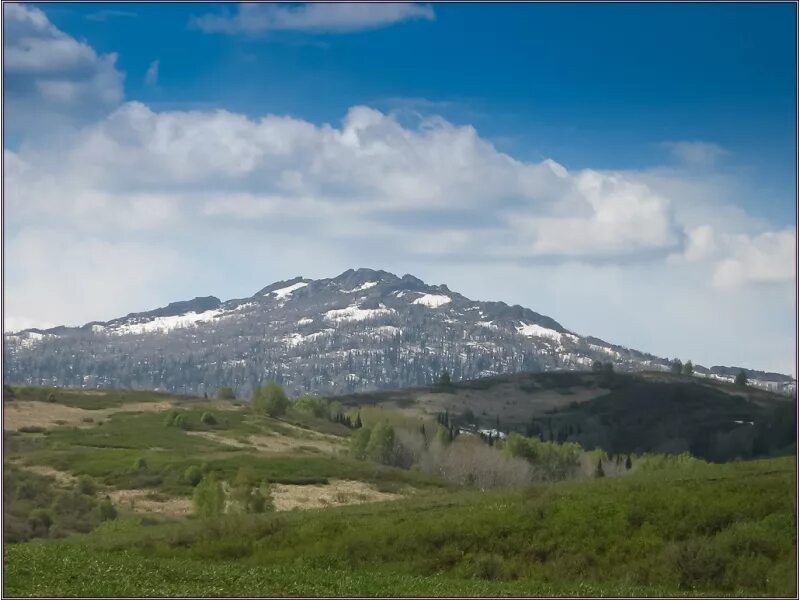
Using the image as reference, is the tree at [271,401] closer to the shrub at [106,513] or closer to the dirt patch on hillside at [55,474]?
the dirt patch on hillside at [55,474]

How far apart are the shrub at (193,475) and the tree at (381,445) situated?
35671 millimetres

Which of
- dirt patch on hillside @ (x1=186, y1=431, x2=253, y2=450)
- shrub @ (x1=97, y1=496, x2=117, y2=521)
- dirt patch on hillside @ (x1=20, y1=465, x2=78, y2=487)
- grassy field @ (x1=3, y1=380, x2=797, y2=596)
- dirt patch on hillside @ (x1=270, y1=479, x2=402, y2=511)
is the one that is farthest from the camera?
dirt patch on hillside @ (x1=186, y1=431, x2=253, y2=450)

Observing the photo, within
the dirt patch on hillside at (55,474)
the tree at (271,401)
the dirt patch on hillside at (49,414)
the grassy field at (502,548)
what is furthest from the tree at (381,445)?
the grassy field at (502,548)

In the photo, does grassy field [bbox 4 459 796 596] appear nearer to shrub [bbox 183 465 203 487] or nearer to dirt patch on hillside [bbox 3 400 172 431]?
shrub [bbox 183 465 203 487]

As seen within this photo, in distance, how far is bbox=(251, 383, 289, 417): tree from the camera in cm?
19112

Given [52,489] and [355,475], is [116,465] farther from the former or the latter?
[355,475]

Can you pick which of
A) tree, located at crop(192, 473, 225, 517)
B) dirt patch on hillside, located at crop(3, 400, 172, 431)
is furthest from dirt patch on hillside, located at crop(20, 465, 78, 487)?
dirt patch on hillside, located at crop(3, 400, 172, 431)

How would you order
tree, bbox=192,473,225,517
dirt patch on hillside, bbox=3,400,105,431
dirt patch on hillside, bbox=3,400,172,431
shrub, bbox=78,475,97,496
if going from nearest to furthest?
1. tree, bbox=192,473,225,517
2. shrub, bbox=78,475,97,496
3. dirt patch on hillside, bbox=3,400,105,431
4. dirt patch on hillside, bbox=3,400,172,431

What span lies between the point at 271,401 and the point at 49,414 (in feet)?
138

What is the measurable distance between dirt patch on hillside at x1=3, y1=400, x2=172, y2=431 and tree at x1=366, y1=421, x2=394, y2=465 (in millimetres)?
53381

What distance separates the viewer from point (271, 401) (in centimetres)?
19050

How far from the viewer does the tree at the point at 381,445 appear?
466 feet

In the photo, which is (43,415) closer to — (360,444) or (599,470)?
(360,444)

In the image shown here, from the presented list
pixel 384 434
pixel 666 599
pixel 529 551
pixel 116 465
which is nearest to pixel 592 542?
pixel 529 551
